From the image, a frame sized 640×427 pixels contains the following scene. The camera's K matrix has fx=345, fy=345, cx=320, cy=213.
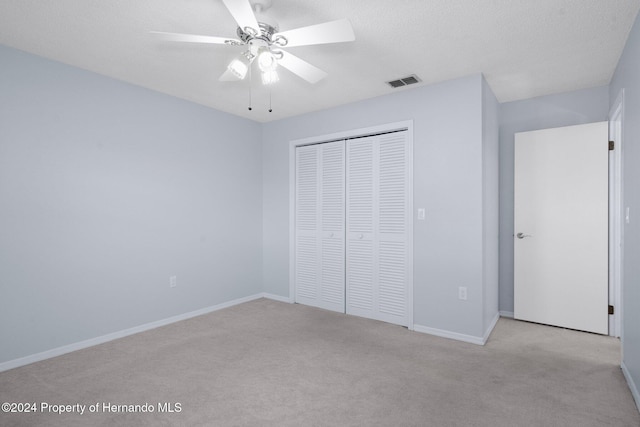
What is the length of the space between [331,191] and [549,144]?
240 centimetres

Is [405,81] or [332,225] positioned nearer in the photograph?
[405,81]

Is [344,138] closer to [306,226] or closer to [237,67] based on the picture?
[306,226]

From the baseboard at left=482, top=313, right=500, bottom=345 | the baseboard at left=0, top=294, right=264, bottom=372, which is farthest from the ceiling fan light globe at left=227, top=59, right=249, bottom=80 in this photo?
the baseboard at left=482, top=313, right=500, bottom=345

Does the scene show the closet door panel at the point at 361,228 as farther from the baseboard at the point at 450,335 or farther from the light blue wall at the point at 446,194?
the baseboard at the point at 450,335

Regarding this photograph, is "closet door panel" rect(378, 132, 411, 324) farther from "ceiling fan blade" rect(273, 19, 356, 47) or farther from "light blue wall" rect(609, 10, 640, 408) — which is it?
"ceiling fan blade" rect(273, 19, 356, 47)

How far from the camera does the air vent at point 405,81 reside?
127 inches

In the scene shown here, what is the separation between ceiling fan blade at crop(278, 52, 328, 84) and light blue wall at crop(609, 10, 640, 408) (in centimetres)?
205

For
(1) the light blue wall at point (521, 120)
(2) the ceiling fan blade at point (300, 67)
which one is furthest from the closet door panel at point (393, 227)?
(2) the ceiling fan blade at point (300, 67)

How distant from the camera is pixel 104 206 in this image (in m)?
3.21

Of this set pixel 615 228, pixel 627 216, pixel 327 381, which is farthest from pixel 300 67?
pixel 615 228

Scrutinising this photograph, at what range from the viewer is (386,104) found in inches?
147

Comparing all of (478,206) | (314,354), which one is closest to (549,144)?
(478,206)

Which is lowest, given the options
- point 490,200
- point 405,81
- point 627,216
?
point 627,216

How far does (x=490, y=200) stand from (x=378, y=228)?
3.86 ft
